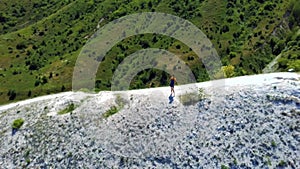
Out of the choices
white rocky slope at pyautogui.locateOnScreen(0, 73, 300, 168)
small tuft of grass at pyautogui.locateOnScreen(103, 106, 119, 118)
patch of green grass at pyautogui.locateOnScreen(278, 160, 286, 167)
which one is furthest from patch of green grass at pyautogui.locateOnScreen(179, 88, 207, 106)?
patch of green grass at pyautogui.locateOnScreen(278, 160, 286, 167)

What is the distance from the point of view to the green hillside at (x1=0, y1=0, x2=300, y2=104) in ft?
302

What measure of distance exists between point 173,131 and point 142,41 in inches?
2623

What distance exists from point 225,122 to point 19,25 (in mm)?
134698

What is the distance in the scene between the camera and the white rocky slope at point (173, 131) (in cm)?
4281

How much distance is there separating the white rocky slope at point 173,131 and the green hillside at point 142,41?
19573mm

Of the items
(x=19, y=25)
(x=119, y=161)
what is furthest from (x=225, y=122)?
(x=19, y=25)

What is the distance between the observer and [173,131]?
47031 mm

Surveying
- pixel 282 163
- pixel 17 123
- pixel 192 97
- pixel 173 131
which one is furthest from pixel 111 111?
pixel 282 163

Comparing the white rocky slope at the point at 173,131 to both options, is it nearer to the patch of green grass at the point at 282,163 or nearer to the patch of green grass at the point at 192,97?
the patch of green grass at the point at 282,163

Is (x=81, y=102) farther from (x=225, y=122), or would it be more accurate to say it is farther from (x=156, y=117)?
(x=225, y=122)

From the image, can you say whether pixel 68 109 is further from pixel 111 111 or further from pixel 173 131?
pixel 173 131

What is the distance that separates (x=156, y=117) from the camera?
49.2 meters

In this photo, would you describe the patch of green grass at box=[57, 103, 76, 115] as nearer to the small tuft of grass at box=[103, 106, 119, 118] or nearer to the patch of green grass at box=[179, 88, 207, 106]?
the small tuft of grass at box=[103, 106, 119, 118]

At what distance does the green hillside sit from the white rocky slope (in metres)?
19.6
